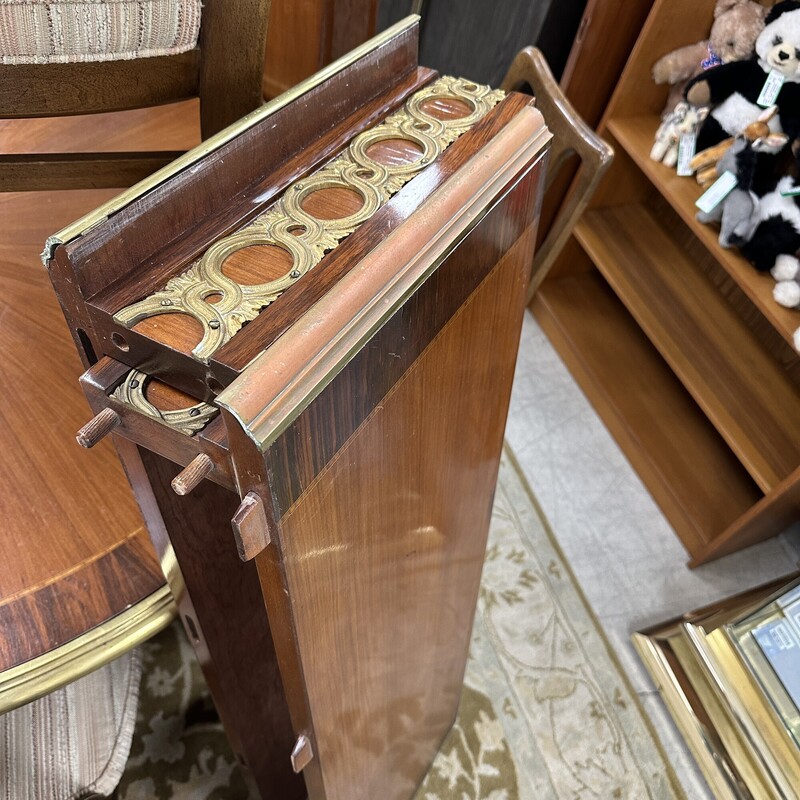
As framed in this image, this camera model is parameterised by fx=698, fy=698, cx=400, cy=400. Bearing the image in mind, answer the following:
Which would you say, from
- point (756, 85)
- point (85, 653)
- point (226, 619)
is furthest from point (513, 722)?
point (756, 85)

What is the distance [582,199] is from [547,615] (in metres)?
0.67

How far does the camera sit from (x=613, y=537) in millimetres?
1282

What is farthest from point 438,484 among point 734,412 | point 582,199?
point 734,412

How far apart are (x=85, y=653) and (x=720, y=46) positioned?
130 cm

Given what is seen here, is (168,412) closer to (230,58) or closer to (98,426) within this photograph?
(98,426)

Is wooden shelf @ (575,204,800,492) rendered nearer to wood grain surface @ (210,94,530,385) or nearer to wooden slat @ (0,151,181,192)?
wood grain surface @ (210,94,530,385)

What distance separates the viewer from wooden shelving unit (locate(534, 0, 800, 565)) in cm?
116

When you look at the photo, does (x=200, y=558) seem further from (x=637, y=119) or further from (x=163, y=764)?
(x=637, y=119)

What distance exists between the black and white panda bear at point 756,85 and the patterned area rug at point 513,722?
82cm

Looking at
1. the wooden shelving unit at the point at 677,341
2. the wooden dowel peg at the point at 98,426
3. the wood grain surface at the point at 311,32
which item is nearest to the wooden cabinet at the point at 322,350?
the wooden dowel peg at the point at 98,426

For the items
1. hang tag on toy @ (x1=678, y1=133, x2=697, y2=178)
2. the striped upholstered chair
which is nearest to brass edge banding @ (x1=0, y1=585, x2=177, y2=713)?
the striped upholstered chair

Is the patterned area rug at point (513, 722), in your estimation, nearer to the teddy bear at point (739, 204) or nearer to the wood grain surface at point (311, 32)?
the teddy bear at point (739, 204)

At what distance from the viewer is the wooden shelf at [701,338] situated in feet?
3.84

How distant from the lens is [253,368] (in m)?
0.29
